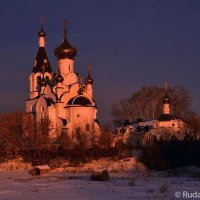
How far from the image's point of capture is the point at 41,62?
53250 mm

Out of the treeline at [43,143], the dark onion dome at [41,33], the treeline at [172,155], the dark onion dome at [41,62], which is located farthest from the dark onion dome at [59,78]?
the treeline at [172,155]

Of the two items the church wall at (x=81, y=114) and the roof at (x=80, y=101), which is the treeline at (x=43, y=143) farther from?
the roof at (x=80, y=101)

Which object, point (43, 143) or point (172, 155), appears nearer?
point (172, 155)

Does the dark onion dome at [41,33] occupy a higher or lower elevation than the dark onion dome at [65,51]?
higher

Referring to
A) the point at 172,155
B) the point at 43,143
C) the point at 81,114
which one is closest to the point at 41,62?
the point at 81,114

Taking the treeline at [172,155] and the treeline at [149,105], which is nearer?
the treeline at [172,155]

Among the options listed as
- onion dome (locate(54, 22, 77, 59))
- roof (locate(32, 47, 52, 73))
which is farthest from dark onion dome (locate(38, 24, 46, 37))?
onion dome (locate(54, 22, 77, 59))

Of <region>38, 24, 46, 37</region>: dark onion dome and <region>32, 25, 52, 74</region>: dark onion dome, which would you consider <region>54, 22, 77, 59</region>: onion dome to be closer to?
<region>32, 25, 52, 74</region>: dark onion dome

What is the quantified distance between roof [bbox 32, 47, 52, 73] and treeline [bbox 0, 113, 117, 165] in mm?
13839

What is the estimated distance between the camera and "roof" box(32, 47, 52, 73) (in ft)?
173

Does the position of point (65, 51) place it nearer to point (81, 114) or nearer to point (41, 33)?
point (41, 33)

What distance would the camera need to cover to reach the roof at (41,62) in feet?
173

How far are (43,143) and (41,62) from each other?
Result: 1978cm

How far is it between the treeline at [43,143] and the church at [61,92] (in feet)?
25.8
